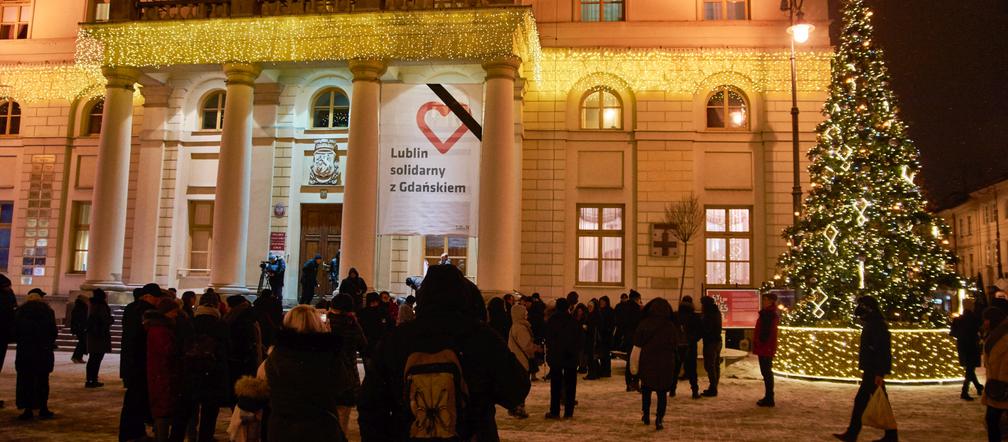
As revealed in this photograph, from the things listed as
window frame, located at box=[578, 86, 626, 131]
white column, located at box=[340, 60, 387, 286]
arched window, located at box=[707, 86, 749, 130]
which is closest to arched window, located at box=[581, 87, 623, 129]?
window frame, located at box=[578, 86, 626, 131]

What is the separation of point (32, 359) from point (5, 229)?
67.4 ft

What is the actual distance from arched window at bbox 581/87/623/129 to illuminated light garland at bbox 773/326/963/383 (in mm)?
10898

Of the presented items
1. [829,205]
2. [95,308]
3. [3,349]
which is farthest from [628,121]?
[3,349]

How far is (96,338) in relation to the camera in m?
13.5

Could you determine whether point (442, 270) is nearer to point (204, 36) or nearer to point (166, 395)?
point (166, 395)

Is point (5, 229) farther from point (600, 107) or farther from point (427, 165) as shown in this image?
point (600, 107)

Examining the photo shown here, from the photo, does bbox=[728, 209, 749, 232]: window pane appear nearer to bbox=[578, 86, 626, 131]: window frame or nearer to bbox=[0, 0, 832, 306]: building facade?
bbox=[0, 0, 832, 306]: building facade

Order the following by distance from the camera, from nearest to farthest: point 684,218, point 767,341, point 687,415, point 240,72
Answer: point 687,415 → point 767,341 → point 240,72 → point 684,218

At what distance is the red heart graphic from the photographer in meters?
20.8

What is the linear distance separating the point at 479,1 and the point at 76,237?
55.4ft

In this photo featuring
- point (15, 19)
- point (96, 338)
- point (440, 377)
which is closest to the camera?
point (440, 377)

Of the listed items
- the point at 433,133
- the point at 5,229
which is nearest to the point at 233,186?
the point at 433,133

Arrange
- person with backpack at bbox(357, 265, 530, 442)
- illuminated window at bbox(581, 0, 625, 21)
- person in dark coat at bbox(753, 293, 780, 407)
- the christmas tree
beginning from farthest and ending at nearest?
illuminated window at bbox(581, 0, 625, 21), the christmas tree, person in dark coat at bbox(753, 293, 780, 407), person with backpack at bbox(357, 265, 530, 442)

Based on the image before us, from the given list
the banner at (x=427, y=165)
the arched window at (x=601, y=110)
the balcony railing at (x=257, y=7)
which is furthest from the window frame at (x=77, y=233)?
the arched window at (x=601, y=110)
